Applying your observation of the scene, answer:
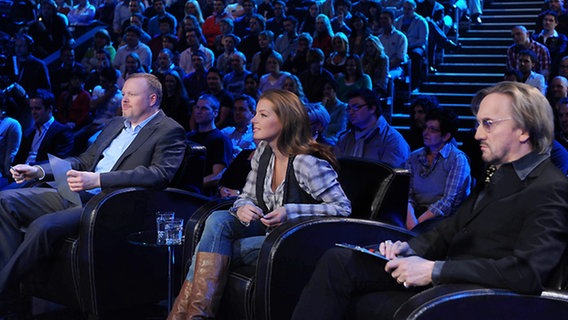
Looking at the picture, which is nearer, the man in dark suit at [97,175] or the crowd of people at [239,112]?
the crowd of people at [239,112]

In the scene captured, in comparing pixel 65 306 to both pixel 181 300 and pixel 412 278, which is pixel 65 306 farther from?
pixel 412 278

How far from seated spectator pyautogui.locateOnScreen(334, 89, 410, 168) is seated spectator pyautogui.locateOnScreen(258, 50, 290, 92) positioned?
309 centimetres

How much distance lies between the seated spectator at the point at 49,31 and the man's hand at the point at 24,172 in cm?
721

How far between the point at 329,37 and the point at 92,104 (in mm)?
2858

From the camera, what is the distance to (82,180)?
414 centimetres

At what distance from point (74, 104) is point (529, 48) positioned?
4576 mm

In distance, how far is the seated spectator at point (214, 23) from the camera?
11.3 m

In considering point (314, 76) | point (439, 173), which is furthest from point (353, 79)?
point (439, 173)

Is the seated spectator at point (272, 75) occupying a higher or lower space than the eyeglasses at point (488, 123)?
lower

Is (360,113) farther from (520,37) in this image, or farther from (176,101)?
(520,37)

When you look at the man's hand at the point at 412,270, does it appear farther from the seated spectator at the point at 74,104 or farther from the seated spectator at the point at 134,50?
the seated spectator at the point at 134,50

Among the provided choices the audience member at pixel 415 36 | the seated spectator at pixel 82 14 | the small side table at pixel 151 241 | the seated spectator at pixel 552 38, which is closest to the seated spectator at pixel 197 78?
the audience member at pixel 415 36

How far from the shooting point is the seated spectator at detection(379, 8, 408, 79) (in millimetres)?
9008

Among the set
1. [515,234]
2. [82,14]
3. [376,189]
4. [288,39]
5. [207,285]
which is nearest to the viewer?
[515,234]
